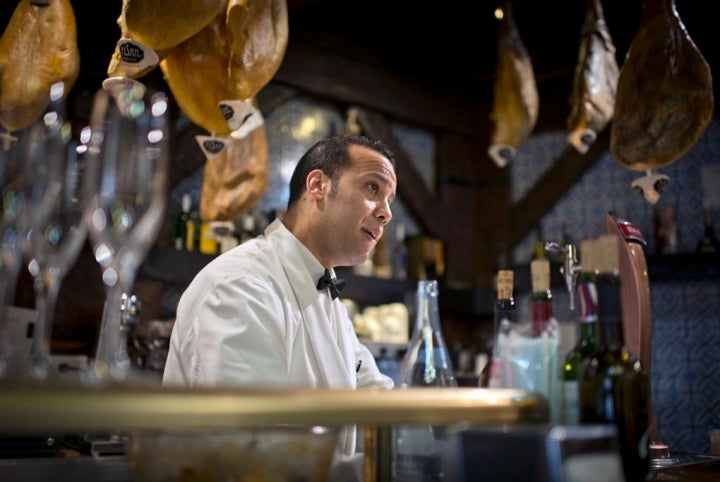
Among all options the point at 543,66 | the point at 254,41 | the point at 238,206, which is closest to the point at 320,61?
the point at 543,66

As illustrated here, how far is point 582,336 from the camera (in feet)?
4.19

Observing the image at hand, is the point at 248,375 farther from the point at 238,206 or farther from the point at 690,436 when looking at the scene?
the point at 690,436

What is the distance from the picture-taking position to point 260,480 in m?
0.80

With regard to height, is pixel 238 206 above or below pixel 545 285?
above

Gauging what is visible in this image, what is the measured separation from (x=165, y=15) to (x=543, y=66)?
4.07m

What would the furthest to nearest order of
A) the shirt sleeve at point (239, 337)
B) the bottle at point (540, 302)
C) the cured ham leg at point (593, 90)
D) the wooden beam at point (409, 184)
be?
the wooden beam at point (409, 184)
the cured ham leg at point (593, 90)
the shirt sleeve at point (239, 337)
the bottle at point (540, 302)

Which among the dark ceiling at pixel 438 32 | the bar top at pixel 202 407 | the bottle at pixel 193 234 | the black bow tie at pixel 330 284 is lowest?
the bar top at pixel 202 407

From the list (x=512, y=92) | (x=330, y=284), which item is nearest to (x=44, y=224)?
(x=330, y=284)

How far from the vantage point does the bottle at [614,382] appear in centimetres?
118

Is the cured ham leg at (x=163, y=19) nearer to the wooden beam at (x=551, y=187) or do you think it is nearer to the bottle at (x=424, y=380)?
the bottle at (x=424, y=380)

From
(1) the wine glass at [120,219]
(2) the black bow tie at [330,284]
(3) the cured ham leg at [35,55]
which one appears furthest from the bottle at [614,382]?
(3) the cured ham leg at [35,55]

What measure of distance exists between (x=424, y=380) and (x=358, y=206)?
0.73 meters

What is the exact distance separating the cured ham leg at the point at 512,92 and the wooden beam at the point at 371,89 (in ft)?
4.99

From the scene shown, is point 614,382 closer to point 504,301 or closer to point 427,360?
point 504,301
